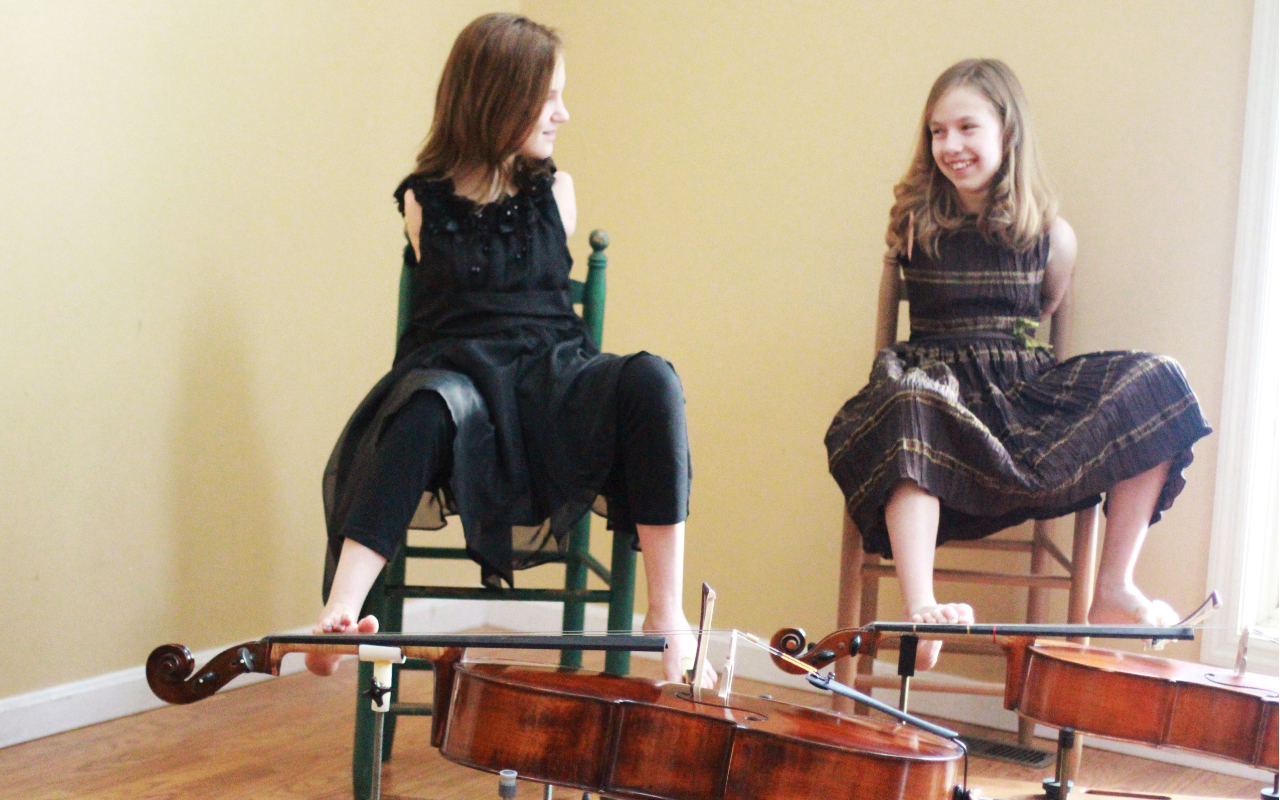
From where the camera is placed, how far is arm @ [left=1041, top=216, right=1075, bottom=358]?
1893mm

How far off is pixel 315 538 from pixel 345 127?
758 millimetres

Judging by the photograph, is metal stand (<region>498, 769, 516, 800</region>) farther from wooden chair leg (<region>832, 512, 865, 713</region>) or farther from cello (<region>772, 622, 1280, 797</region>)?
wooden chair leg (<region>832, 512, 865, 713</region>)

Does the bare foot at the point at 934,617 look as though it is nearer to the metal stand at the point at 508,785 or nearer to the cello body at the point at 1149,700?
the cello body at the point at 1149,700

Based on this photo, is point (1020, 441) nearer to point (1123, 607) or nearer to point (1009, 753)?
point (1123, 607)

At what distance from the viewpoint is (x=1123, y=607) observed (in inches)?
64.8

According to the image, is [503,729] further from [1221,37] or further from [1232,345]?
[1221,37]

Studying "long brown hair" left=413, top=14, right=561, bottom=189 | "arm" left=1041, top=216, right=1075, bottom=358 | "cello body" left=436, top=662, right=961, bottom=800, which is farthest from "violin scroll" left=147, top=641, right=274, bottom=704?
"arm" left=1041, top=216, right=1075, bottom=358

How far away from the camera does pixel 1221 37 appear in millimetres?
1853

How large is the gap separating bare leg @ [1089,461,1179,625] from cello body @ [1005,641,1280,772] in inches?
16.6

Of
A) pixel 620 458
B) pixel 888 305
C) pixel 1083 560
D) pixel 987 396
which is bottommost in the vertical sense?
pixel 1083 560

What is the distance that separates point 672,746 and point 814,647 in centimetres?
22

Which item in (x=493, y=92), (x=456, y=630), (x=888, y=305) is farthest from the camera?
(x=456, y=630)

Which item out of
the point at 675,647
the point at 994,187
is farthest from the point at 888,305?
the point at 675,647

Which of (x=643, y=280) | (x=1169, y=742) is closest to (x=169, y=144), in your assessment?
(x=643, y=280)
